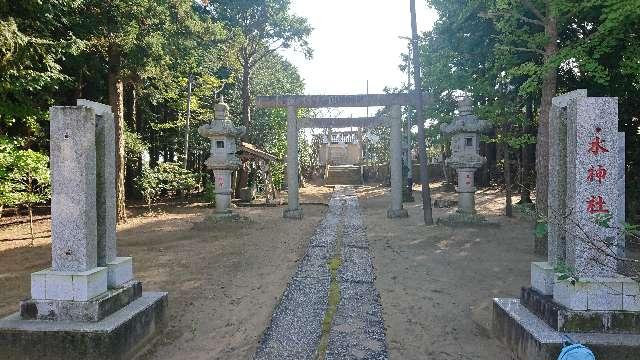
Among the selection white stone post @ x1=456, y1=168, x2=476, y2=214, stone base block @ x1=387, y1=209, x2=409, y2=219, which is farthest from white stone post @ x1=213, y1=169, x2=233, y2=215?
white stone post @ x1=456, y1=168, x2=476, y2=214

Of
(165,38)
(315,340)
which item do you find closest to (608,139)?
(315,340)

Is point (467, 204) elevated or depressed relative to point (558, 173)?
depressed

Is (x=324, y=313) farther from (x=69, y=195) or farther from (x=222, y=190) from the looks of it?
(x=222, y=190)

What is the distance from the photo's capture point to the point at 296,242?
1098 cm

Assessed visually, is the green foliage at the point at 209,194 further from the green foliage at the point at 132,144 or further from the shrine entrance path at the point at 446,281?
the shrine entrance path at the point at 446,281

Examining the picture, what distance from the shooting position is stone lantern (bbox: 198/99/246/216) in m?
14.0

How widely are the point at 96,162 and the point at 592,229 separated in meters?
5.51

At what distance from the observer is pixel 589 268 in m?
4.09

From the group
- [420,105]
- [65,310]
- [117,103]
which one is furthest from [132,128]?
[65,310]

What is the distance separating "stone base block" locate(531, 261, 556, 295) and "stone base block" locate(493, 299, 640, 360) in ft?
1.00

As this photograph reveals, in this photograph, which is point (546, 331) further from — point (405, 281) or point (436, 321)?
point (405, 281)

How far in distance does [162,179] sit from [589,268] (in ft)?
54.5

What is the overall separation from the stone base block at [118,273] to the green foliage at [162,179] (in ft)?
40.5

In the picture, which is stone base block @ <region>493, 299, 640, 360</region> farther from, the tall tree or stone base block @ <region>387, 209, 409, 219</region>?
the tall tree
